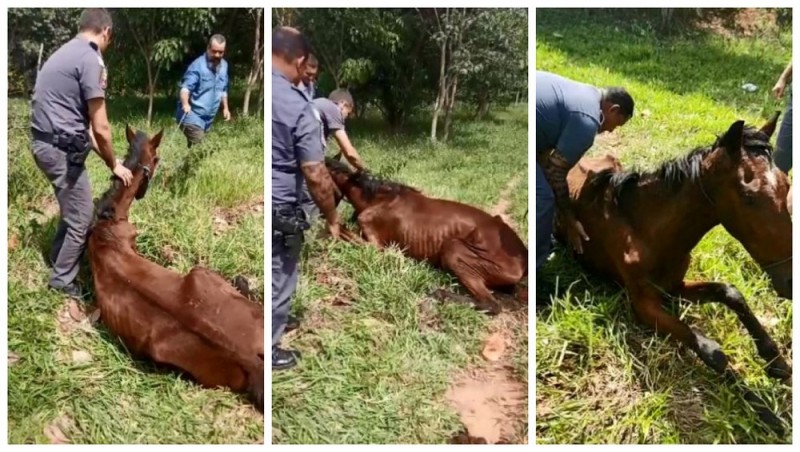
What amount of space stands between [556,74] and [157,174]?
5.50 ft

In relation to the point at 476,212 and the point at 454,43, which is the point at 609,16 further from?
the point at 476,212

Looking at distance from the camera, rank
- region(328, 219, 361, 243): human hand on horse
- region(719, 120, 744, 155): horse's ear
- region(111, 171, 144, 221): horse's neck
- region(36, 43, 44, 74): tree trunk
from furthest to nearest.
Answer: region(111, 171, 144, 221): horse's neck
region(328, 219, 361, 243): human hand on horse
region(36, 43, 44, 74): tree trunk
region(719, 120, 744, 155): horse's ear

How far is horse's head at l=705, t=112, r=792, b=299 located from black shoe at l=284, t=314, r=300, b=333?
5.08 ft

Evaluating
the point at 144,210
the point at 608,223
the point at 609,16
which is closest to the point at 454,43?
the point at 609,16

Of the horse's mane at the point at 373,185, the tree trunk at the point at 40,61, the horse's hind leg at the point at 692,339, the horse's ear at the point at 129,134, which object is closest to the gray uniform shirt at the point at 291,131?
the horse's mane at the point at 373,185

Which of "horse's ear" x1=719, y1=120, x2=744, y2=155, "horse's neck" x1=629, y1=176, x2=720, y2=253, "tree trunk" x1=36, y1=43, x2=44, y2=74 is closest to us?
"horse's ear" x1=719, y1=120, x2=744, y2=155

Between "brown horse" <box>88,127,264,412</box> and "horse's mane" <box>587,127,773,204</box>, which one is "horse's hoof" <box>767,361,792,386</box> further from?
"brown horse" <box>88,127,264,412</box>

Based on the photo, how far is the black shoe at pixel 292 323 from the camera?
269 cm

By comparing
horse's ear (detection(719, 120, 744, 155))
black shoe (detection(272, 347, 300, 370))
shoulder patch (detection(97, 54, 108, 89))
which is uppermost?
shoulder patch (detection(97, 54, 108, 89))

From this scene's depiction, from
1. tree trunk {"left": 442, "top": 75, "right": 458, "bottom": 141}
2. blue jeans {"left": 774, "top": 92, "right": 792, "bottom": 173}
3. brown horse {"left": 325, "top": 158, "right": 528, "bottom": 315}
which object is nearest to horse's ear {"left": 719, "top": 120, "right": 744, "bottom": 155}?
blue jeans {"left": 774, "top": 92, "right": 792, "bottom": 173}

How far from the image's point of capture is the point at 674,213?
259cm

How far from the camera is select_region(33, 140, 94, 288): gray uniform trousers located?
9.23ft

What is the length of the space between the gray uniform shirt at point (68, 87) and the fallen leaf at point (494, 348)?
67.9 inches

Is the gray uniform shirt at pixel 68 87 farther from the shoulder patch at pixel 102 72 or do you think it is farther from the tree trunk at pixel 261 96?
the tree trunk at pixel 261 96
